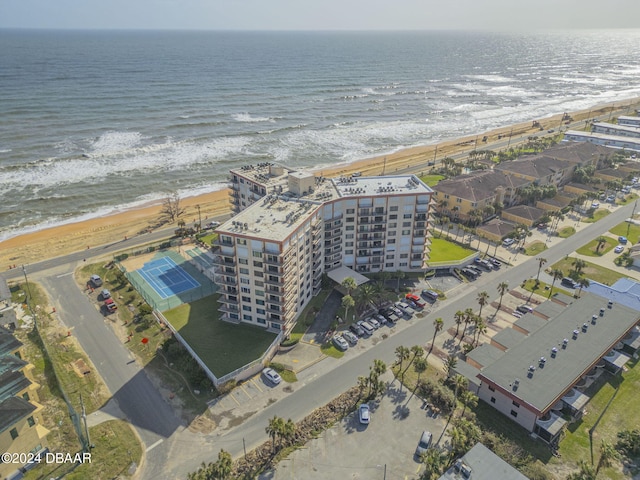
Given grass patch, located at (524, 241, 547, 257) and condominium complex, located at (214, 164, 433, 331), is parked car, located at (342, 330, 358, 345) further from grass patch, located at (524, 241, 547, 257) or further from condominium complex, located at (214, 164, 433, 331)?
grass patch, located at (524, 241, 547, 257)

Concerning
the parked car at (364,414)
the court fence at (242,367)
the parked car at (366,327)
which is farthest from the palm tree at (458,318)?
the court fence at (242,367)

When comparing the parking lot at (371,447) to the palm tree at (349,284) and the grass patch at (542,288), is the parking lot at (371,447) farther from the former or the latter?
the grass patch at (542,288)

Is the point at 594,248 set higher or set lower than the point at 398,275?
lower

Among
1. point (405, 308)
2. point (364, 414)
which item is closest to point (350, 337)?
point (405, 308)

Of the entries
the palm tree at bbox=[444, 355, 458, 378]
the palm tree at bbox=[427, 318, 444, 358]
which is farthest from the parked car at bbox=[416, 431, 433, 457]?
the palm tree at bbox=[427, 318, 444, 358]

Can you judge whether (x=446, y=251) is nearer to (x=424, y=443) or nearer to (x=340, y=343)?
(x=340, y=343)

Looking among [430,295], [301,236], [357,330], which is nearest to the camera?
[301,236]

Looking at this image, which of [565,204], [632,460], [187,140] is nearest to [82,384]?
[632,460]

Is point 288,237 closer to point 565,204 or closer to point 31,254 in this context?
point 31,254
